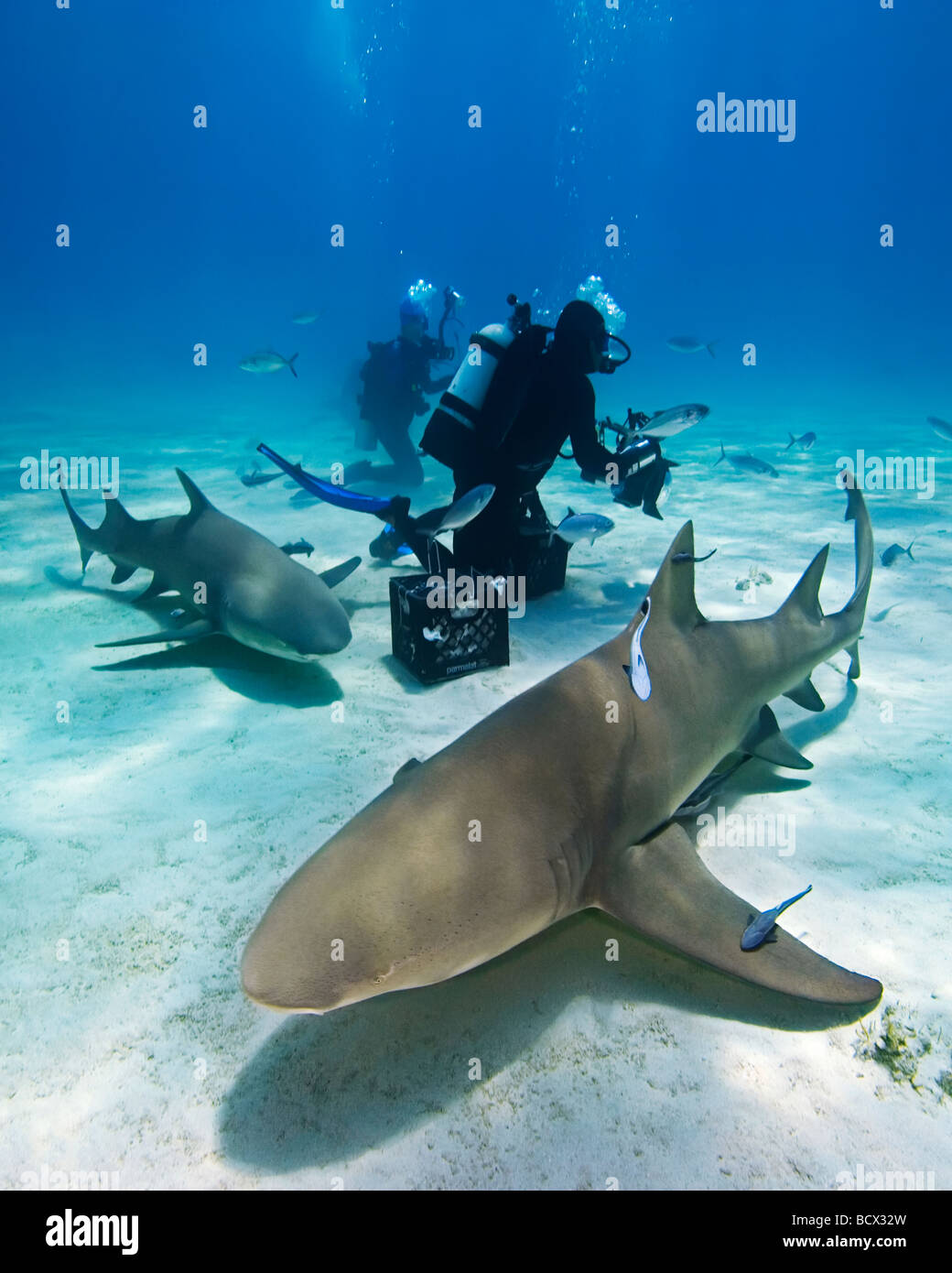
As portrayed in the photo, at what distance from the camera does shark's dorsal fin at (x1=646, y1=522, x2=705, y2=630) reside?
10.1ft

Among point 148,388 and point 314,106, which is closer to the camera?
point 148,388

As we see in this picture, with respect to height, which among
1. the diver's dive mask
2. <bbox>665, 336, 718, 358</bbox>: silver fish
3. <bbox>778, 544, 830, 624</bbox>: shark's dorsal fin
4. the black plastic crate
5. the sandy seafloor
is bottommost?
the sandy seafloor

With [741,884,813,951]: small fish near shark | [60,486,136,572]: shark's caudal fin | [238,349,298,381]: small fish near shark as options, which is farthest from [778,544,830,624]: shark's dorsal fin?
[238,349,298,381]: small fish near shark

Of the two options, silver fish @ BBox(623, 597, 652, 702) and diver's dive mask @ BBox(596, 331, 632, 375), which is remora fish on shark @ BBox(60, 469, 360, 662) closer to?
silver fish @ BBox(623, 597, 652, 702)

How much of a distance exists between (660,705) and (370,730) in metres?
2.22

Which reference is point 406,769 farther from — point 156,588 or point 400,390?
point 400,390

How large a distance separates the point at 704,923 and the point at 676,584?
4.99ft

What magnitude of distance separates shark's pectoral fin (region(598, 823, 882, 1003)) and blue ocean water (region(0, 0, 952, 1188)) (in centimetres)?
33

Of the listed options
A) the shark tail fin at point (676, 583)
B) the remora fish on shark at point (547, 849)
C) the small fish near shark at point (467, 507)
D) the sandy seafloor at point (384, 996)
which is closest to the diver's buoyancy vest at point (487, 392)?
the small fish near shark at point (467, 507)

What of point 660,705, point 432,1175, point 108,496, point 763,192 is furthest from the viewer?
point 763,192

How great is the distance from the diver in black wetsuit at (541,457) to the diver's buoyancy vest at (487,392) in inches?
3.7

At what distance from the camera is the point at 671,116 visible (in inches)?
5842
